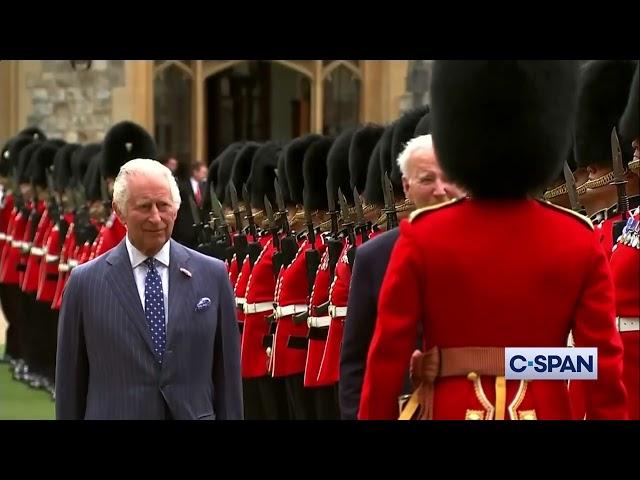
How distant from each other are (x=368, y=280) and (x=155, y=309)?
0.66 metres

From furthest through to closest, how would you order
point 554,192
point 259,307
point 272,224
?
1. point 272,224
2. point 259,307
3. point 554,192

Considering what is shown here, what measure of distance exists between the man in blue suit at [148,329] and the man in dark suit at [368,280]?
1.69 ft

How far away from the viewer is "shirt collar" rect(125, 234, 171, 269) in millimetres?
4137

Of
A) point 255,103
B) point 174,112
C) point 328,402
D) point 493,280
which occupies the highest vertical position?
point 255,103

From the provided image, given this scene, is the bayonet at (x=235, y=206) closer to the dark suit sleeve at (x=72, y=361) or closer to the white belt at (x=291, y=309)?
the white belt at (x=291, y=309)

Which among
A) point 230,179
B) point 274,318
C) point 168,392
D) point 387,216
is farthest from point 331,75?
point 168,392

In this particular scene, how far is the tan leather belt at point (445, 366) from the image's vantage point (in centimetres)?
324

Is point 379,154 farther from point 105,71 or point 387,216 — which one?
point 105,71

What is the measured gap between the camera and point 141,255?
4148 millimetres

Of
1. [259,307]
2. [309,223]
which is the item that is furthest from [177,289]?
[259,307]

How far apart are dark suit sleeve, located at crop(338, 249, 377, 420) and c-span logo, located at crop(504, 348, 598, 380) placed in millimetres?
458

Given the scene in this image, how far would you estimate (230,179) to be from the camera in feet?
27.0

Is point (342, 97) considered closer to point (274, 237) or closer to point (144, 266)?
point (274, 237)
